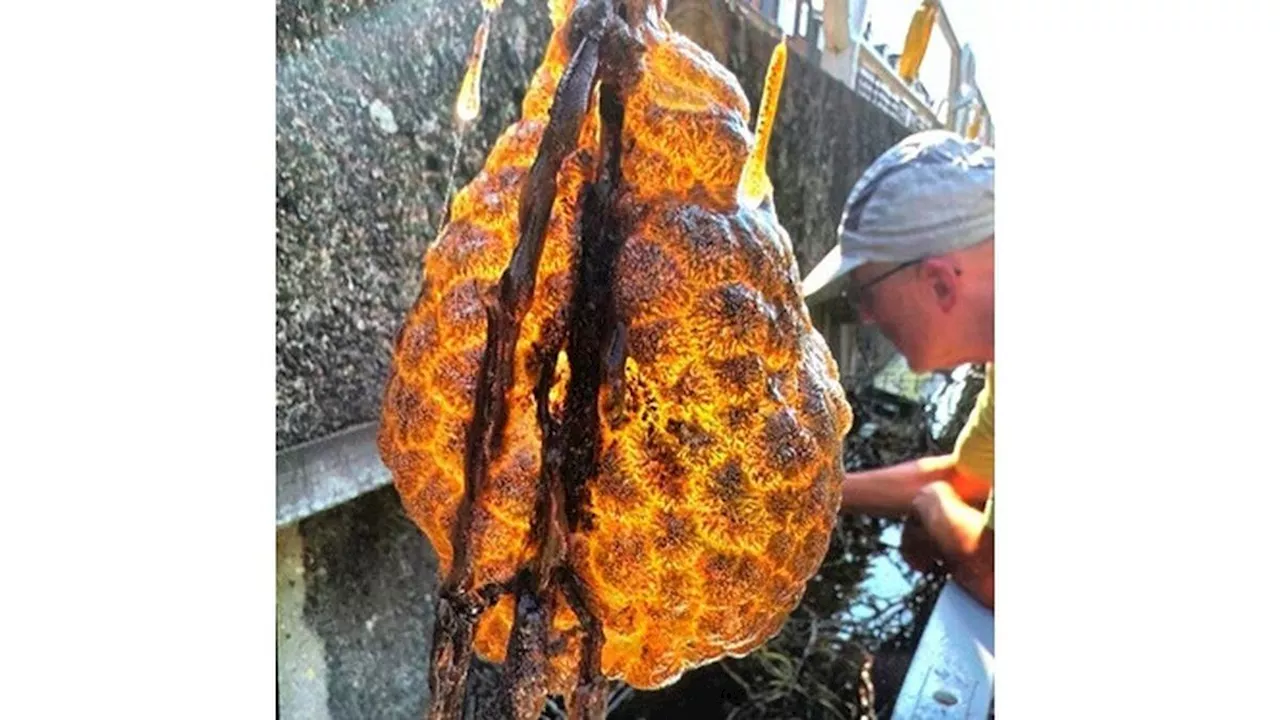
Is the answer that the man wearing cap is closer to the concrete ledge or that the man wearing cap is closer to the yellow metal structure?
Answer: the yellow metal structure

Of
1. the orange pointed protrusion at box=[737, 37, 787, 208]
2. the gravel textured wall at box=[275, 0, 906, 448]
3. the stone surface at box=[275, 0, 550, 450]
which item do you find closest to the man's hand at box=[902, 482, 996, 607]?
the orange pointed protrusion at box=[737, 37, 787, 208]

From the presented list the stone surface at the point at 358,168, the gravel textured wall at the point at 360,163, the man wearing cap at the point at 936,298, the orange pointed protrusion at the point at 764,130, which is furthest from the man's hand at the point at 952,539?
the stone surface at the point at 358,168

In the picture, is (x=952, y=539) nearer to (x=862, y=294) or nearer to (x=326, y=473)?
(x=862, y=294)

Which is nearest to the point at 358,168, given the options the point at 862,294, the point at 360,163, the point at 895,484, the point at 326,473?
the point at 360,163

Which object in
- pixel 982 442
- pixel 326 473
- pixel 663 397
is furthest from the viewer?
pixel 326 473

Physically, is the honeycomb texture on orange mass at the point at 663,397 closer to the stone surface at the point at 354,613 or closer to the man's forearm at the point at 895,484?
the man's forearm at the point at 895,484
